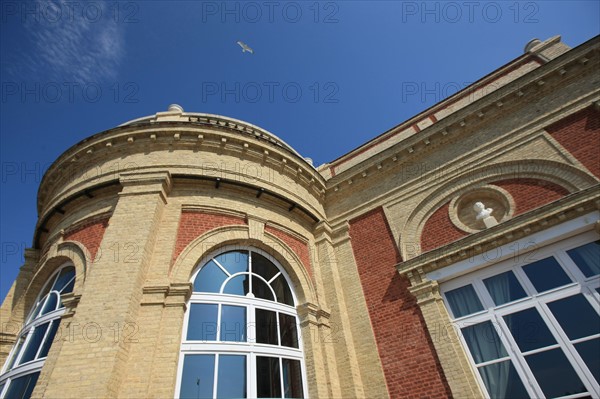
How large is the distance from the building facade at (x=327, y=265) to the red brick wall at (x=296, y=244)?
38 millimetres

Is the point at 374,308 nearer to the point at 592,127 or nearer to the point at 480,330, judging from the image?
the point at 480,330

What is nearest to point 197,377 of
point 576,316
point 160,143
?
point 160,143

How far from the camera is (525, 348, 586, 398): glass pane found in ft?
17.4

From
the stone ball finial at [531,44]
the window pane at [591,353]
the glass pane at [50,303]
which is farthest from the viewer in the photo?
the stone ball finial at [531,44]

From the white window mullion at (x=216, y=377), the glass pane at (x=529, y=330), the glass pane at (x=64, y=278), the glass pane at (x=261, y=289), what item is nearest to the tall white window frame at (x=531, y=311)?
the glass pane at (x=529, y=330)

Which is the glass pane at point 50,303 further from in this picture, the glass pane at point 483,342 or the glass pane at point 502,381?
the glass pane at point 502,381

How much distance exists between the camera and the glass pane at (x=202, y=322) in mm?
6219

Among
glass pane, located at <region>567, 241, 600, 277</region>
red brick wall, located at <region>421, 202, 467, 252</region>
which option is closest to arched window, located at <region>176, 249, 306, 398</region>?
red brick wall, located at <region>421, 202, 467, 252</region>

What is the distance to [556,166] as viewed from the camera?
7.06m

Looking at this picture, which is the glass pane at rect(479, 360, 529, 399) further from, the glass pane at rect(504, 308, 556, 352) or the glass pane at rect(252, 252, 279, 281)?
the glass pane at rect(252, 252, 279, 281)

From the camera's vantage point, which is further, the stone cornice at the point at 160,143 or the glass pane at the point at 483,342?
the stone cornice at the point at 160,143

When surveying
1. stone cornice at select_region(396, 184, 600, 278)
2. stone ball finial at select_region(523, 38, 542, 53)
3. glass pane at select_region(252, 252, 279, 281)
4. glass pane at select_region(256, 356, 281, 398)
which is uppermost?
stone ball finial at select_region(523, 38, 542, 53)

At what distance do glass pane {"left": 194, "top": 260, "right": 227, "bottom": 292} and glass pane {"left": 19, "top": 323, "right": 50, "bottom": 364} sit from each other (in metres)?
3.03

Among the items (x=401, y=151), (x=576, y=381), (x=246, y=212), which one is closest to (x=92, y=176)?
(x=246, y=212)
